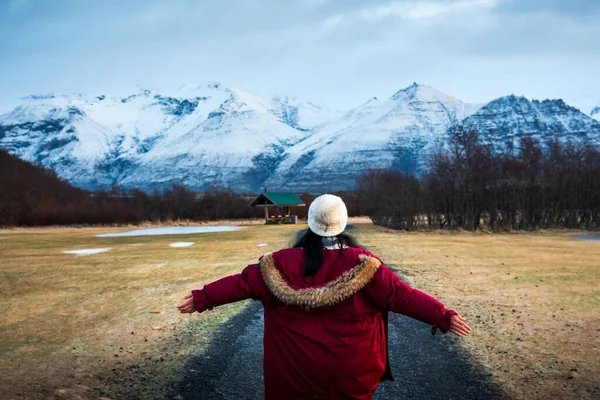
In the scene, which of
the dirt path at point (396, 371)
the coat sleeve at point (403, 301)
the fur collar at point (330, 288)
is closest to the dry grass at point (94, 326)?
the dirt path at point (396, 371)

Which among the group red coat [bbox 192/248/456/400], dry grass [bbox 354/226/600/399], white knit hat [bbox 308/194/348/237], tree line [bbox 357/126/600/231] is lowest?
dry grass [bbox 354/226/600/399]

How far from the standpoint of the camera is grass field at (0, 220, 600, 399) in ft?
22.0

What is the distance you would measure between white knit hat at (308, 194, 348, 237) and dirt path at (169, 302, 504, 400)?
299 cm

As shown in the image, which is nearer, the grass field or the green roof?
the grass field

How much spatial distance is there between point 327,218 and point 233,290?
868 mm

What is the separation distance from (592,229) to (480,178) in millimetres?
11045

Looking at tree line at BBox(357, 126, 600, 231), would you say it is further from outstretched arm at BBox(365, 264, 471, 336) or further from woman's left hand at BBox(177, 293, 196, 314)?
woman's left hand at BBox(177, 293, 196, 314)

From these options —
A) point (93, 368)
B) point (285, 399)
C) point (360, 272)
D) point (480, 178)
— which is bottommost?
point (93, 368)

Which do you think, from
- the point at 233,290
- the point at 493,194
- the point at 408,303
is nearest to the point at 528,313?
the point at 408,303

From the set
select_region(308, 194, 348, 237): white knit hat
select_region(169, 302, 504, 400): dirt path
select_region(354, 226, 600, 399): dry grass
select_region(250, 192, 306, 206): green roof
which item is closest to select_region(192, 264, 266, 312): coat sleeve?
select_region(308, 194, 348, 237): white knit hat

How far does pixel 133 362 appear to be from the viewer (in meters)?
7.54

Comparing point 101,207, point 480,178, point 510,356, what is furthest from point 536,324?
point 101,207

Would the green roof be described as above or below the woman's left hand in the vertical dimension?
above

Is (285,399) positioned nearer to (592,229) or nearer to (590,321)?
(590,321)
